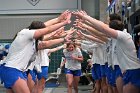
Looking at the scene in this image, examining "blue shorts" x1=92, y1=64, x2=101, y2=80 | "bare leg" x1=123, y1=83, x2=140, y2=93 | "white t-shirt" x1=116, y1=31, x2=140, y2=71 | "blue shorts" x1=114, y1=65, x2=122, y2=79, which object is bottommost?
"blue shorts" x1=92, y1=64, x2=101, y2=80

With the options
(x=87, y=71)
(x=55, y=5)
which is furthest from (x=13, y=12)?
(x=87, y=71)

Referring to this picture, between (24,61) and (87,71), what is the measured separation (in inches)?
400

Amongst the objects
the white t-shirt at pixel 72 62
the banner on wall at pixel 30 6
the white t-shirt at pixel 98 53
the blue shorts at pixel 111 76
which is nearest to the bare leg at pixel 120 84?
the blue shorts at pixel 111 76

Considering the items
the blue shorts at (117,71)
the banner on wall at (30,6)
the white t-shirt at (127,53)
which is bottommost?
the blue shorts at (117,71)

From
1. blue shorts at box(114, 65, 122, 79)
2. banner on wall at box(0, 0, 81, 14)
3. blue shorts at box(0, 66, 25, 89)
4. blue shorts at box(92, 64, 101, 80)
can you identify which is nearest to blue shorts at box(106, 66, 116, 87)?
blue shorts at box(114, 65, 122, 79)

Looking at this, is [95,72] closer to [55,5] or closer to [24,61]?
[24,61]

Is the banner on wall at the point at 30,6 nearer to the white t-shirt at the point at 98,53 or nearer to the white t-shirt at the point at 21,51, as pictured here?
the white t-shirt at the point at 98,53

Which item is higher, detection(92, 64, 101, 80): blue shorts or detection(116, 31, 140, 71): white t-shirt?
detection(116, 31, 140, 71): white t-shirt

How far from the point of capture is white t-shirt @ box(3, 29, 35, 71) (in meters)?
5.93

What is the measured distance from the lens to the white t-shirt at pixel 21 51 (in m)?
5.93

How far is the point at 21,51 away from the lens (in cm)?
594

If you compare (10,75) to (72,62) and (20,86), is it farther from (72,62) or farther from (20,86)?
(72,62)

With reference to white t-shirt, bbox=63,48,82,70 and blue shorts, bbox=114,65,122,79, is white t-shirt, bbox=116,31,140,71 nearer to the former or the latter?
blue shorts, bbox=114,65,122,79

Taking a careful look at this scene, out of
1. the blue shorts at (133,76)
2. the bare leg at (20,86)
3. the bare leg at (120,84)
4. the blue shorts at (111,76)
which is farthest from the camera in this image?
the blue shorts at (111,76)
